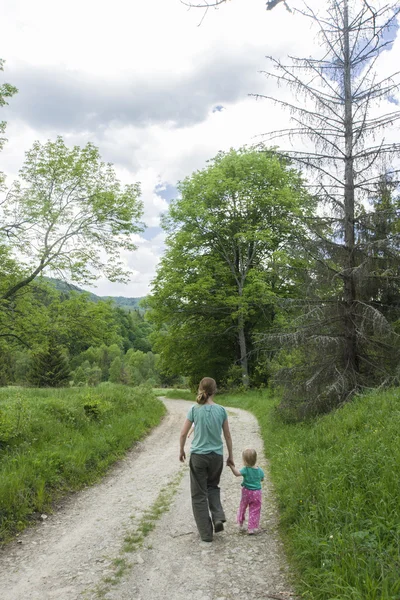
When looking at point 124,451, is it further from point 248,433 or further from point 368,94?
point 368,94

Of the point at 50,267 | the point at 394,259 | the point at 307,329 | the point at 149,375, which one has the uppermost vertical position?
the point at 50,267

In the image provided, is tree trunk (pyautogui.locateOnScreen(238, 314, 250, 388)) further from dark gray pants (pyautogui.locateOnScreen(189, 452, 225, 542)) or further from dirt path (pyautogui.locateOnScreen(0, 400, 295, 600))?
dark gray pants (pyautogui.locateOnScreen(189, 452, 225, 542))

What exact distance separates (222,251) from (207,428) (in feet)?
74.0

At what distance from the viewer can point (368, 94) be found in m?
9.90

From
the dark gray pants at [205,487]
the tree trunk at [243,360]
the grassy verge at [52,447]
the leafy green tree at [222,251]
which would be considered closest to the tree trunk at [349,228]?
the dark gray pants at [205,487]

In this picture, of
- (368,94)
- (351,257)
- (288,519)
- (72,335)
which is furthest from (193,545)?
(72,335)

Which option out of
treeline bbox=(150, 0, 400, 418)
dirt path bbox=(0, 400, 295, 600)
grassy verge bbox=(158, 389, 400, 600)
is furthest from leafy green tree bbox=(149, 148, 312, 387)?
dirt path bbox=(0, 400, 295, 600)

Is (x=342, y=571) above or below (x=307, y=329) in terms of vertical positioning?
below

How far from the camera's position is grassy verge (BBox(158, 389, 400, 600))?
3.26 m

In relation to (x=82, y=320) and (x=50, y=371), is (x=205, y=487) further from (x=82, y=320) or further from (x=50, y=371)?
(x=50, y=371)

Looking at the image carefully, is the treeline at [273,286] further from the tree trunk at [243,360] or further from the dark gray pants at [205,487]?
the dark gray pants at [205,487]

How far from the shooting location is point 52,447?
26.9 feet

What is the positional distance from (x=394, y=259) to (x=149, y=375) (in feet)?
329

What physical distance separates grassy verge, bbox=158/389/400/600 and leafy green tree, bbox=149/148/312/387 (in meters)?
16.5
